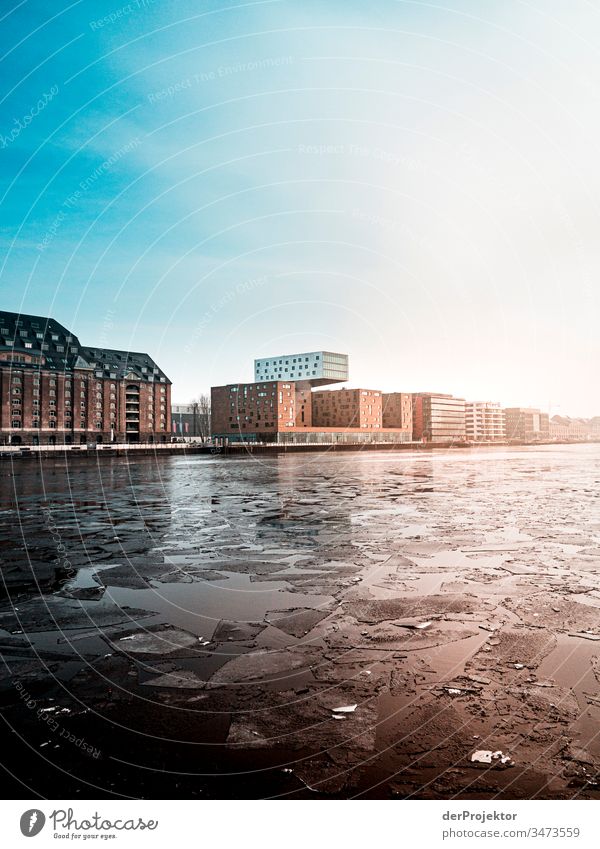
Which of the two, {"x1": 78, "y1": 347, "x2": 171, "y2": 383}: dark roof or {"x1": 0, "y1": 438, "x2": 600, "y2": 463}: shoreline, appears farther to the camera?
{"x1": 78, "y1": 347, "x2": 171, "y2": 383}: dark roof

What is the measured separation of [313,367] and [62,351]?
6457cm

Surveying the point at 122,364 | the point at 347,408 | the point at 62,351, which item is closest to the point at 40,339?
the point at 62,351

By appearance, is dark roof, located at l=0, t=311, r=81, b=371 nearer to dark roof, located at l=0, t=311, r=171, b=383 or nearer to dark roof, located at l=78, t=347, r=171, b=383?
dark roof, located at l=0, t=311, r=171, b=383

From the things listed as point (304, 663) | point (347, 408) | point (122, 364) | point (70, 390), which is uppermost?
point (122, 364)

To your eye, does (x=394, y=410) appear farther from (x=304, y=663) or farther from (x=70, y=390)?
(x=304, y=663)

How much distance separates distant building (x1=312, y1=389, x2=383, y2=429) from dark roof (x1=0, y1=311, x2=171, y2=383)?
4277 centimetres

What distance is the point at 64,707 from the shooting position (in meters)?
4.96

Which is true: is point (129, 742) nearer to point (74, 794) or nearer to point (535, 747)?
point (74, 794)

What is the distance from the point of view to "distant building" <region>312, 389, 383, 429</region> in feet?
471

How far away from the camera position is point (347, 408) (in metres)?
145

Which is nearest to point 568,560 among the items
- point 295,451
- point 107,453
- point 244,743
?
point 244,743

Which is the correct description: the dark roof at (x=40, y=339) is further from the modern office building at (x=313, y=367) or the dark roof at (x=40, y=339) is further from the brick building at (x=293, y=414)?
the modern office building at (x=313, y=367)

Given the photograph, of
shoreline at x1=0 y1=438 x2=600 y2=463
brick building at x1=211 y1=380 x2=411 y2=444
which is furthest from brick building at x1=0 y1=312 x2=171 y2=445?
shoreline at x1=0 y1=438 x2=600 y2=463

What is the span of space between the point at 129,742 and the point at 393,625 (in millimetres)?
3885
